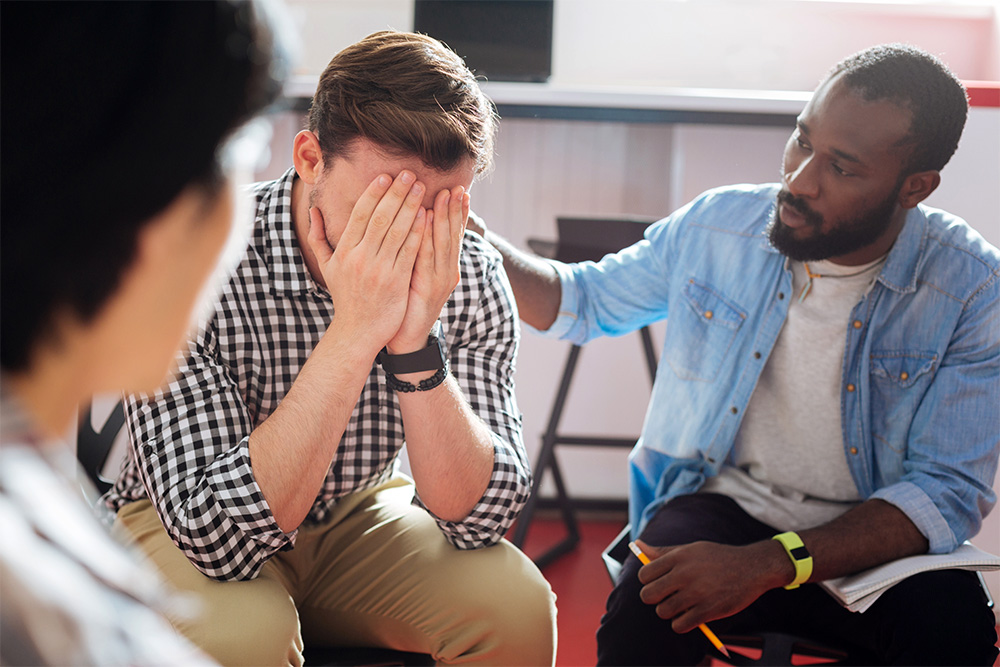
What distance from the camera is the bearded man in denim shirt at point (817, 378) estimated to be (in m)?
1.20

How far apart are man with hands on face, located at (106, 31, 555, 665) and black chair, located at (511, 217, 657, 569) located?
0.75 meters

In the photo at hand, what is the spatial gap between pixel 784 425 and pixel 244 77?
114cm

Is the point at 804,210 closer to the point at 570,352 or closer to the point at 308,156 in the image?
the point at 308,156

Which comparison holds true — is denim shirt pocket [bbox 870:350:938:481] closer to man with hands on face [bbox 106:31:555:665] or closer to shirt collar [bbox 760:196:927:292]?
shirt collar [bbox 760:196:927:292]

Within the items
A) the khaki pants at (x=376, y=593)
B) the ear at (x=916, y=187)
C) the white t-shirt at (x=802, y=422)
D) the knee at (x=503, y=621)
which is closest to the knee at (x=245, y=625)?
the khaki pants at (x=376, y=593)

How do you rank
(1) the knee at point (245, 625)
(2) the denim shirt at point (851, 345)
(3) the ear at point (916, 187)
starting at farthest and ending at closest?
1. (3) the ear at point (916, 187)
2. (2) the denim shirt at point (851, 345)
3. (1) the knee at point (245, 625)

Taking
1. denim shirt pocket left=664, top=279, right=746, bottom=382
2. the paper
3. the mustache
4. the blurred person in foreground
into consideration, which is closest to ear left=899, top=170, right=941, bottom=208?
the mustache

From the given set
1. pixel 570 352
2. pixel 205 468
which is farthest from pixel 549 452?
pixel 205 468

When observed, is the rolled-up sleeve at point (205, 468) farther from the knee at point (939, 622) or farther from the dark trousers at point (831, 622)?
the knee at point (939, 622)

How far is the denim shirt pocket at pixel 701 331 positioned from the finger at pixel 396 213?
1.90 feet

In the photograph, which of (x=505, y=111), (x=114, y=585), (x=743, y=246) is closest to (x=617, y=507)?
(x=505, y=111)

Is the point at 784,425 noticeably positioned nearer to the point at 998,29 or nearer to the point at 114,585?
the point at 114,585

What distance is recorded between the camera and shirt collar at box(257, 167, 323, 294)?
1147mm

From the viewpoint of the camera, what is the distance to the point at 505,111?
88.6 inches
